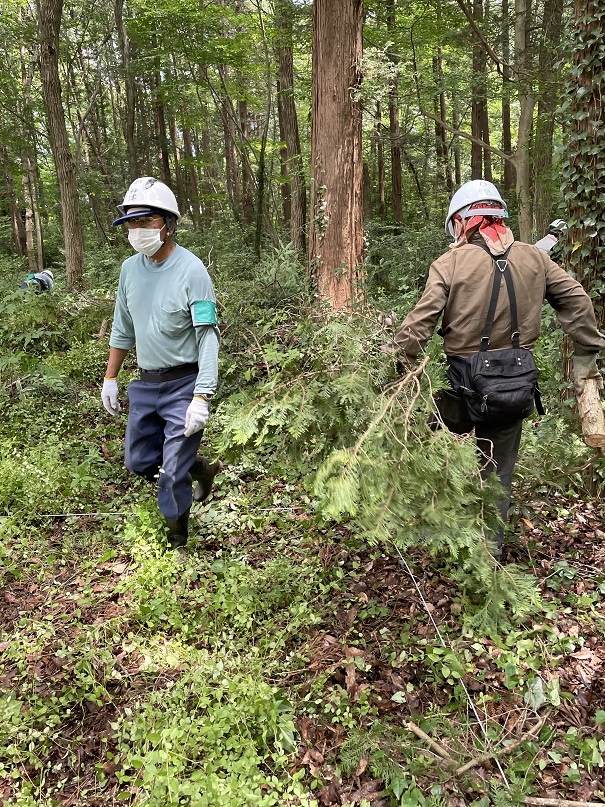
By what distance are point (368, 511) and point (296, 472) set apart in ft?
8.95

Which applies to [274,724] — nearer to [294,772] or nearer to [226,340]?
[294,772]

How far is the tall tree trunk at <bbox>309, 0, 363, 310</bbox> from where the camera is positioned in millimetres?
5617

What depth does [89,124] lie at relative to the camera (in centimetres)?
2220

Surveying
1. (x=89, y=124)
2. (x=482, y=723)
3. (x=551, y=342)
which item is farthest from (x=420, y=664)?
(x=89, y=124)

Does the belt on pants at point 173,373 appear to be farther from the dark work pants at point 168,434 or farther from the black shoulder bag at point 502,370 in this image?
the black shoulder bag at point 502,370

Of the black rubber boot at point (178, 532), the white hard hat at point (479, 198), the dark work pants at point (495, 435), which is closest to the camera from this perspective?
the white hard hat at point (479, 198)

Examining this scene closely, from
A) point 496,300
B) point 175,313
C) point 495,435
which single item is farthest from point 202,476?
point 496,300

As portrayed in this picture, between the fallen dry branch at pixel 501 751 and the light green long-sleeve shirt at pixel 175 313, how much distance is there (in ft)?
8.09

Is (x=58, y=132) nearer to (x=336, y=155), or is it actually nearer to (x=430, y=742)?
(x=336, y=155)

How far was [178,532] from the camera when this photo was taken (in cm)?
384

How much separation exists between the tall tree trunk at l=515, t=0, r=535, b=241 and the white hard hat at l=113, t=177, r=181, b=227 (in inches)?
Answer: 363

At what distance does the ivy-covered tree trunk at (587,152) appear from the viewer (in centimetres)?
388

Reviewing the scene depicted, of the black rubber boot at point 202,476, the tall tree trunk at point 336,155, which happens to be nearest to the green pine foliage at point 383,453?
the black rubber boot at point 202,476

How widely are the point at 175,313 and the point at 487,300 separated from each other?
6.44 ft
